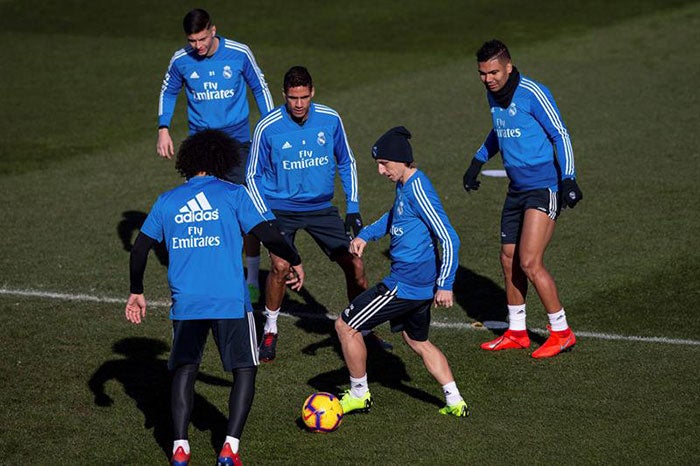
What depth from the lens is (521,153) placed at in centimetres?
1098

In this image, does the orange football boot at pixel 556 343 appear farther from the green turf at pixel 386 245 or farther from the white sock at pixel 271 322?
the white sock at pixel 271 322

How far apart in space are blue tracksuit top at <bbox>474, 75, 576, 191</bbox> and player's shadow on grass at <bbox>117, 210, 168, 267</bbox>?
488 centimetres

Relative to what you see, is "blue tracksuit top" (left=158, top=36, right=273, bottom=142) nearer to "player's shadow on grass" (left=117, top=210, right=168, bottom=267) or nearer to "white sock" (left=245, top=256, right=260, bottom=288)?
"white sock" (left=245, top=256, right=260, bottom=288)

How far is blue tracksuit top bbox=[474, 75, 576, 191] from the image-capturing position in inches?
425

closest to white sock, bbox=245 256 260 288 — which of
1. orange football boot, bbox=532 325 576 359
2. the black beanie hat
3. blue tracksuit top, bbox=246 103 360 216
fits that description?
blue tracksuit top, bbox=246 103 360 216

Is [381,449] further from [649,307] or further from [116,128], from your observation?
[116,128]

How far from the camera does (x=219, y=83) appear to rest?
1305 centimetres

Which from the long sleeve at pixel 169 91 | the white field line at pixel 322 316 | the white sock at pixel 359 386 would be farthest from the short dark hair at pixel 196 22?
the white sock at pixel 359 386

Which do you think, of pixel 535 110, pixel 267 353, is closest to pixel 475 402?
pixel 267 353

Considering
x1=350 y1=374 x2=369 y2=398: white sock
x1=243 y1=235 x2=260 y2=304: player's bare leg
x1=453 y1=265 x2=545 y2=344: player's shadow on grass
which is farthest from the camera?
x1=243 y1=235 x2=260 y2=304: player's bare leg

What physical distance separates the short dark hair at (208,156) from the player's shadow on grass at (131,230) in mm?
5549

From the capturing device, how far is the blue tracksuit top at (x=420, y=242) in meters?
9.08

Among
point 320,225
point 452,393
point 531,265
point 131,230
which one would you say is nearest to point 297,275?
point 452,393

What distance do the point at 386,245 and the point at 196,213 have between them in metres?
6.30
